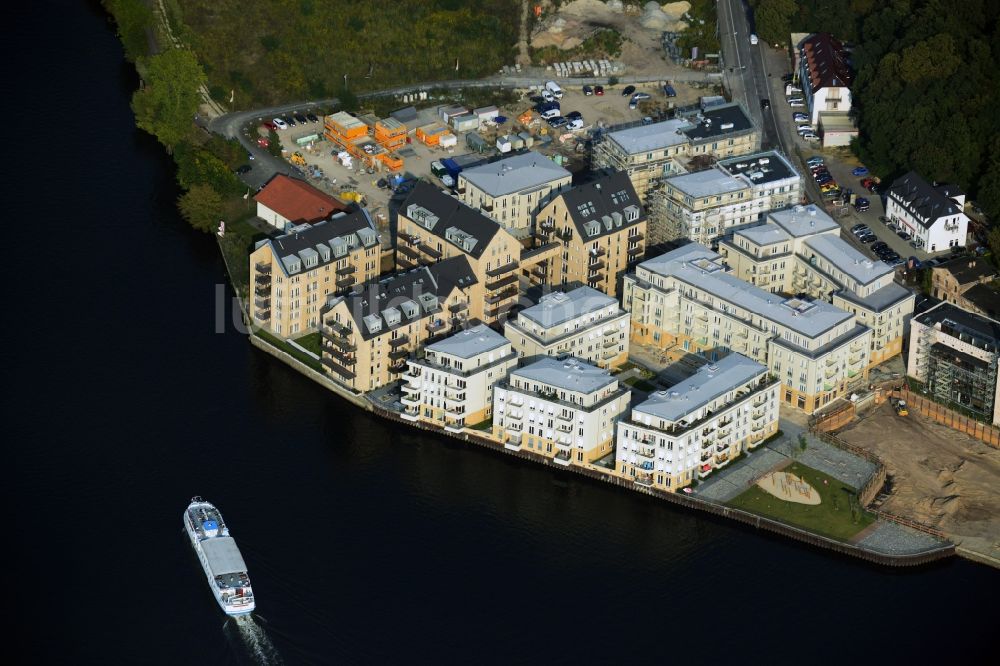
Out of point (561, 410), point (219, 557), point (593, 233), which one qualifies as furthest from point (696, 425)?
point (219, 557)

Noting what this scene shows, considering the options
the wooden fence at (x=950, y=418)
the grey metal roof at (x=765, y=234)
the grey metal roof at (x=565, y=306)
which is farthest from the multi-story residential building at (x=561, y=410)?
the wooden fence at (x=950, y=418)

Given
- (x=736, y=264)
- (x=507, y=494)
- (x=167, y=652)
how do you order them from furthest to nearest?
(x=736, y=264) < (x=507, y=494) < (x=167, y=652)

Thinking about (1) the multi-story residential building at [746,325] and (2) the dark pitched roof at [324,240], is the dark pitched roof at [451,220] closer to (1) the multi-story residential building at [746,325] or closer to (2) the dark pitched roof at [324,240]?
(2) the dark pitched roof at [324,240]

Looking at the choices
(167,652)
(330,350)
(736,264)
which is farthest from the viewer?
(736,264)

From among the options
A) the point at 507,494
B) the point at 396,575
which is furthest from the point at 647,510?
the point at 396,575

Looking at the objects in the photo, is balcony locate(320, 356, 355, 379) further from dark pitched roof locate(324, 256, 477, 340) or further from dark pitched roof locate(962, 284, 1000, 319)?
dark pitched roof locate(962, 284, 1000, 319)

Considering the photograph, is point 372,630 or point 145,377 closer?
point 372,630

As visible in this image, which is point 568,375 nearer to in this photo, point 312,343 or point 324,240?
point 312,343

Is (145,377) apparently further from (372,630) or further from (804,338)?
(804,338)
